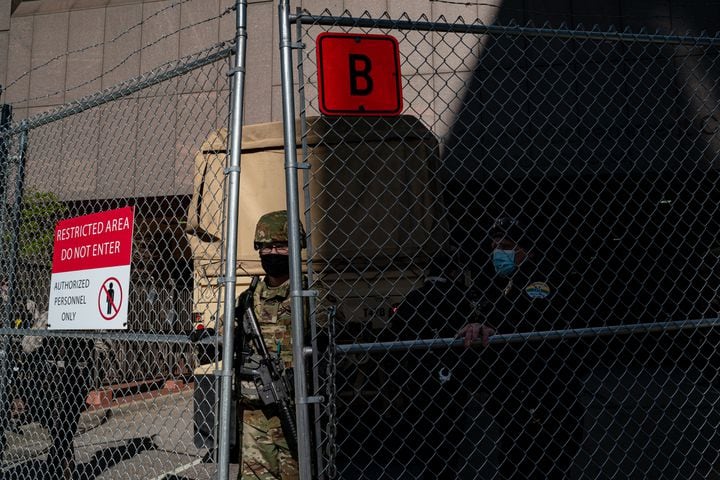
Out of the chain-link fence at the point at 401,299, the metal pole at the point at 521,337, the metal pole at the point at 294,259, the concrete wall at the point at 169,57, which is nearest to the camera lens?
the metal pole at the point at 294,259

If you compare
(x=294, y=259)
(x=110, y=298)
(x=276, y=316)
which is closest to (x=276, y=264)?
(x=276, y=316)

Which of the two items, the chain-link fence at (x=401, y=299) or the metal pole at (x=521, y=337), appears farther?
the chain-link fence at (x=401, y=299)

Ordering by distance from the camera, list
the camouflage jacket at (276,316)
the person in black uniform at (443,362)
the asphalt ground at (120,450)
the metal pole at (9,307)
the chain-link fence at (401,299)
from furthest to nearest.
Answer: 1. the asphalt ground at (120,450)
2. the person in black uniform at (443,362)
3. the metal pole at (9,307)
4. the camouflage jacket at (276,316)
5. the chain-link fence at (401,299)

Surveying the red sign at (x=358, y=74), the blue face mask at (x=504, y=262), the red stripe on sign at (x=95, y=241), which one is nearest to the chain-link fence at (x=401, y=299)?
the blue face mask at (x=504, y=262)

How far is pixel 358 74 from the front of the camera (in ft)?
8.52

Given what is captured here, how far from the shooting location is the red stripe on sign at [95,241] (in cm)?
311

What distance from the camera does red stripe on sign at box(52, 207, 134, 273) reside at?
3.11m

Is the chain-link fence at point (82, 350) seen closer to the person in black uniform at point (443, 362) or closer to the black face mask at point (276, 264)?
the black face mask at point (276, 264)

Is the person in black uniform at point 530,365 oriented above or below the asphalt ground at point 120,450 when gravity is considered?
above

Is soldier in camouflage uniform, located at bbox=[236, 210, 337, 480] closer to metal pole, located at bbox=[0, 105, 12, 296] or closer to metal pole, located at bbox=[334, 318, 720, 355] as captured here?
metal pole, located at bbox=[334, 318, 720, 355]

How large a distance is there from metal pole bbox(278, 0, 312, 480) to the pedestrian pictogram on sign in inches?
42.9

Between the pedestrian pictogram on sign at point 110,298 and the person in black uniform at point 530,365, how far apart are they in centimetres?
192

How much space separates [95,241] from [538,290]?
93.9 inches

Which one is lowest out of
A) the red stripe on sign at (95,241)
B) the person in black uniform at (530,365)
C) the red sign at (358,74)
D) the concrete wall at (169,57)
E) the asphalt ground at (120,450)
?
the asphalt ground at (120,450)
